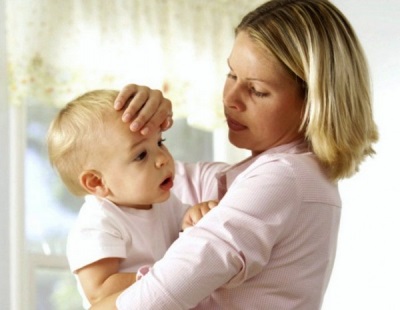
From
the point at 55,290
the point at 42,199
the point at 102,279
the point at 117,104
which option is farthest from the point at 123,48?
the point at 102,279

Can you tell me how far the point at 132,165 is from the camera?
73.1 inches

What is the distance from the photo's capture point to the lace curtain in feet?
11.0

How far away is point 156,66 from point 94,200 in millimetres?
1892

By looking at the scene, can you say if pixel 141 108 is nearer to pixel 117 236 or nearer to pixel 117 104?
pixel 117 104

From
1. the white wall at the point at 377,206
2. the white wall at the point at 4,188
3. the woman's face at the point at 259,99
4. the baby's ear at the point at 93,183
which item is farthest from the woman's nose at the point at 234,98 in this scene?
the white wall at the point at 377,206

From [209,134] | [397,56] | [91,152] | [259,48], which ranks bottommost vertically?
[209,134]

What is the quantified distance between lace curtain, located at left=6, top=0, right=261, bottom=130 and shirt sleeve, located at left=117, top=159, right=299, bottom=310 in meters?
1.86

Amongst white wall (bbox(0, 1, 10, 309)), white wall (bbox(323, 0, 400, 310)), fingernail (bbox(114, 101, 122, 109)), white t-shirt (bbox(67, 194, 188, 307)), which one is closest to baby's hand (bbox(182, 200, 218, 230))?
white t-shirt (bbox(67, 194, 188, 307))

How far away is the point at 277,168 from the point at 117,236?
14.7 inches

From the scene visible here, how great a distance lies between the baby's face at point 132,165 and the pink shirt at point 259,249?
235 mm

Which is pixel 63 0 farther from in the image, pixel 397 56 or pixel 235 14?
pixel 397 56

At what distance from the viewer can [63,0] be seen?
3479mm

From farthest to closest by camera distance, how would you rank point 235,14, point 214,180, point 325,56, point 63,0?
1. point 235,14
2. point 63,0
3. point 214,180
4. point 325,56

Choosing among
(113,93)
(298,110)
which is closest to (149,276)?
(113,93)
